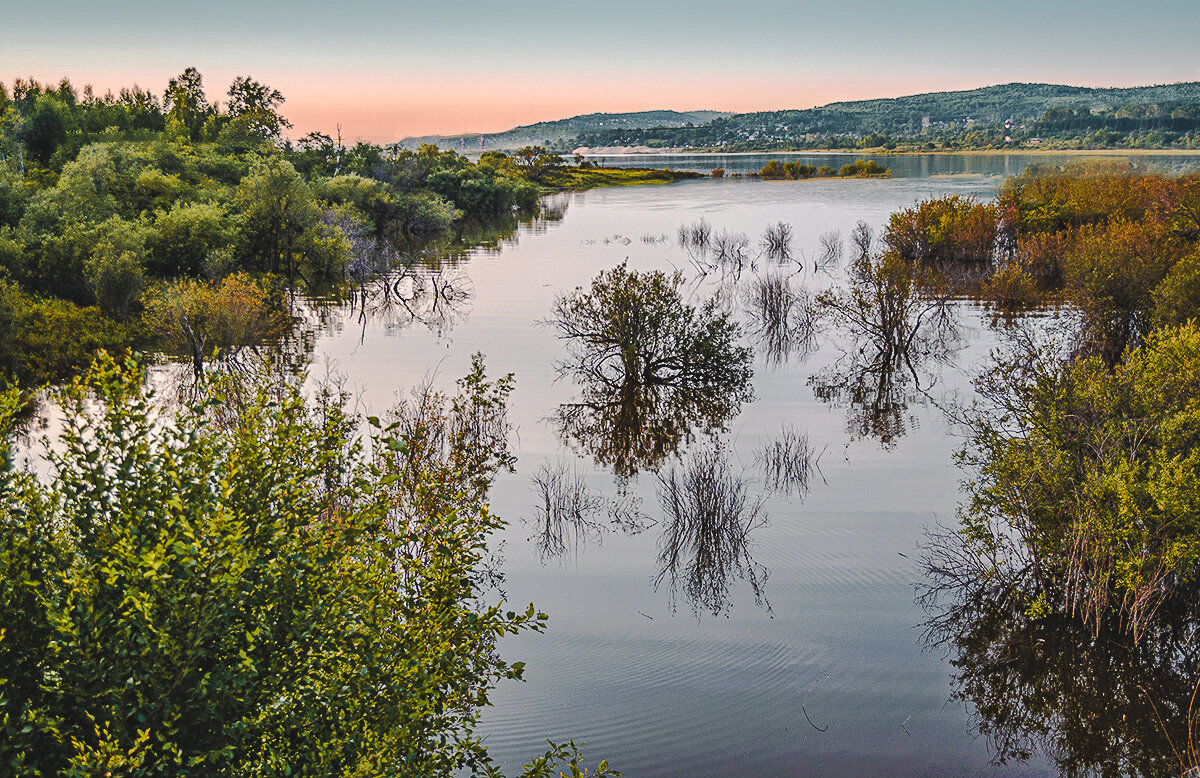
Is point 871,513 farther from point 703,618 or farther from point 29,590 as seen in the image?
point 29,590

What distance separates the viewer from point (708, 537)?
16750mm

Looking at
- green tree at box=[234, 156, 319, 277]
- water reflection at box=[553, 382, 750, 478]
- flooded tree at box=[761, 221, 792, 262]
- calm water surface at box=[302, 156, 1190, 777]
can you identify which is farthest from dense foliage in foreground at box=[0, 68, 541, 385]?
flooded tree at box=[761, 221, 792, 262]

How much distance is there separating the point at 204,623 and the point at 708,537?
1220 centimetres

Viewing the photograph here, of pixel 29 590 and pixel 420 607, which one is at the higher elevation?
pixel 29 590

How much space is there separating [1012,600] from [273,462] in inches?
461

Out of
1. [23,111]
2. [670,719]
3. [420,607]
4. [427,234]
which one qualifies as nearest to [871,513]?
[670,719]

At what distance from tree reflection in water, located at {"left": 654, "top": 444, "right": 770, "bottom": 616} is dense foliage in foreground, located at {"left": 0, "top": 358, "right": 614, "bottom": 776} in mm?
8248

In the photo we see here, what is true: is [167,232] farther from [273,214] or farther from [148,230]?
[273,214]

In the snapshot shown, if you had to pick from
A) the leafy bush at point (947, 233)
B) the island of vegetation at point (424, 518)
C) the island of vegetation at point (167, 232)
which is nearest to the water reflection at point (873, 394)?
the island of vegetation at point (424, 518)

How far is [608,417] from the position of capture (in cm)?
2469

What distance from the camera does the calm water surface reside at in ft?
36.3

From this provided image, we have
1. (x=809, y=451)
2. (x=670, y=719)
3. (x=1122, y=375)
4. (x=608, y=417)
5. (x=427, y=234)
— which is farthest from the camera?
(x=427, y=234)

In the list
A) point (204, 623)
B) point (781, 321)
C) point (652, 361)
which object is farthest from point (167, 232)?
point (204, 623)

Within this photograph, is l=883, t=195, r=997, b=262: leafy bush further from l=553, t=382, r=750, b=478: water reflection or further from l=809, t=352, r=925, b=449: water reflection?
l=553, t=382, r=750, b=478: water reflection
